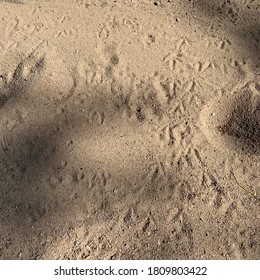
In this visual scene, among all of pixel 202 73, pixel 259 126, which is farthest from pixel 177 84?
pixel 259 126

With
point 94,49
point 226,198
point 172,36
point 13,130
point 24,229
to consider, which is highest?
point 172,36

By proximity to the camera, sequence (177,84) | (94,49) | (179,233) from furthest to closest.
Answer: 1. (94,49)
2. (177,84)
3. (179,233)

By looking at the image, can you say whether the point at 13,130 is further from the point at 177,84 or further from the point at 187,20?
the point at 187,20

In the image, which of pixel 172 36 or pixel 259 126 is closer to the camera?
pixel 259 126

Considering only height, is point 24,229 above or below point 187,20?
below

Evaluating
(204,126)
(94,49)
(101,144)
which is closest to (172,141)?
(204,126)

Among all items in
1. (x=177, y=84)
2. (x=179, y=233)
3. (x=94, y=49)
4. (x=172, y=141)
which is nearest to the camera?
(x=179, y=233)
